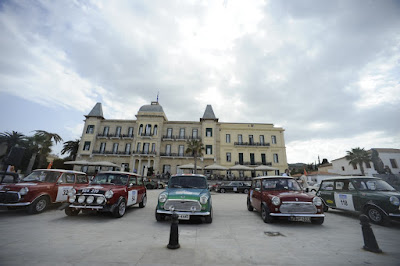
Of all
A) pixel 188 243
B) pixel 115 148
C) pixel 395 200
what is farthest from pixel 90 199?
pixel 115 148

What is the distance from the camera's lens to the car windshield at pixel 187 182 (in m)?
6.54

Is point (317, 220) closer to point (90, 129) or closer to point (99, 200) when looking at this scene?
point (99, 200)

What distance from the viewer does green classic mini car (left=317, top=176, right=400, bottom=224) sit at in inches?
212

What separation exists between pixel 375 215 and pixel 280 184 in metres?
3.19

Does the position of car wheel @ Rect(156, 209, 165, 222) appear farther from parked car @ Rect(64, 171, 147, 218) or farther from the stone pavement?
parked car @ Rect(64, 171, 147, 218)

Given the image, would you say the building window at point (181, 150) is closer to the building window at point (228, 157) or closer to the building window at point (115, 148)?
the building window at point (228, 157)

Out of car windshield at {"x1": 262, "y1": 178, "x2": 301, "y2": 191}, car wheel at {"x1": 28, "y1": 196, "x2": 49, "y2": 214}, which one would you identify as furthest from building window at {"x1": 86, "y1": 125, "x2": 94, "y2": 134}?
car windshield at {"x1": 262, "y1": 178, "x2": 301, "y2": 191}

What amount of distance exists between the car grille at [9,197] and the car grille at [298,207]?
31.2ft

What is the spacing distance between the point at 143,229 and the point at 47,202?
5295mm

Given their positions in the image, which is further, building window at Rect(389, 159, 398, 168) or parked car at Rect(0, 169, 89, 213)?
building window at Rect(389, 159, 398, 168)

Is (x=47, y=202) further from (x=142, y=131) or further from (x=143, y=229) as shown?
(x=142, y=131)

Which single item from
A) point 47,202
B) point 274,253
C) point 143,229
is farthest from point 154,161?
point 274,253

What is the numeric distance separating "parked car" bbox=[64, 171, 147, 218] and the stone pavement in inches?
19.3

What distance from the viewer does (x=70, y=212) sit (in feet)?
20.3
